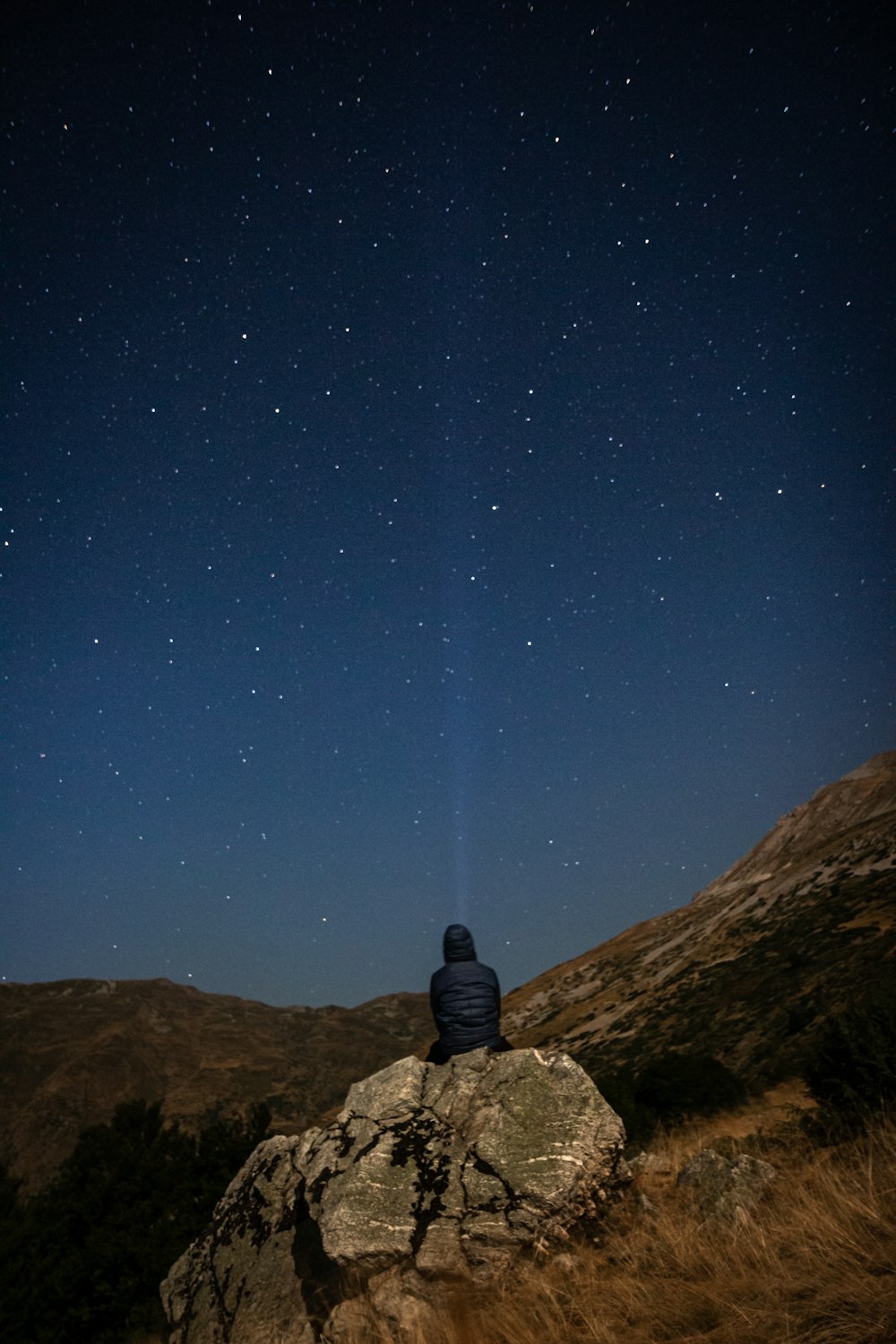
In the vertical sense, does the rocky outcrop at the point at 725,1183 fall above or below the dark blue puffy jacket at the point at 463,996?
below

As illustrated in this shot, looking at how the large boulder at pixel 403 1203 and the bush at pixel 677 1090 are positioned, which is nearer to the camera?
the large boulder at pixel 403 1203

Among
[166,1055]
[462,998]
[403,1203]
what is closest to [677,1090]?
[462,998]

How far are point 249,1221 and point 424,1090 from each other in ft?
7.49

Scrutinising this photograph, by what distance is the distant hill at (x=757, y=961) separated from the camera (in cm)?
2381

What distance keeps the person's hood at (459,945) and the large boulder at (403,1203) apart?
97 centimetres

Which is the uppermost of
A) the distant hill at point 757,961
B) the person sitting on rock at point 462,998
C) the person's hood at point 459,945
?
the person's hood at point 459,945

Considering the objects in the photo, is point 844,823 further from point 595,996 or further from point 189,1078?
point 189,1078

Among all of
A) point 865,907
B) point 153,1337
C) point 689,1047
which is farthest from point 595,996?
point 153,1337

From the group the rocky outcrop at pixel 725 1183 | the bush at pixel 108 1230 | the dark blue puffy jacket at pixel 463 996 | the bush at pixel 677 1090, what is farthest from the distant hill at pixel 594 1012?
the dark blue puffy jacket at pixel 463 996

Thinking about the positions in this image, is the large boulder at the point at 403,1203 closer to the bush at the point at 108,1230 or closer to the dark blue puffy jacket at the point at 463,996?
the dark blue puffy jacket at the point at 463,996

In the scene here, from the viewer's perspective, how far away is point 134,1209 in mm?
13414

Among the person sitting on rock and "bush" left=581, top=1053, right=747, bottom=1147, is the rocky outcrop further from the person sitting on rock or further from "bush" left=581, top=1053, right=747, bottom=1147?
"bush" left=581, top=1053, right=747, bottom=1147

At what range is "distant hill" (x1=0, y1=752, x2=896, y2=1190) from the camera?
28.0 m

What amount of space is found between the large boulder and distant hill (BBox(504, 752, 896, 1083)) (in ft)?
43.1
